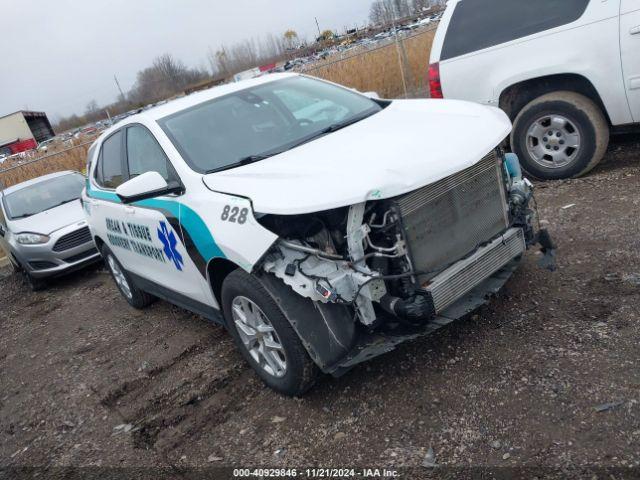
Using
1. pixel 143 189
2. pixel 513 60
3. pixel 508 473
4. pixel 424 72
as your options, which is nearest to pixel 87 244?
pixel 143 189

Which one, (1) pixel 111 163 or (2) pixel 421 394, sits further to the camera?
(1) pixel 111 163

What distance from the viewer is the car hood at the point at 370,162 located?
281 cm

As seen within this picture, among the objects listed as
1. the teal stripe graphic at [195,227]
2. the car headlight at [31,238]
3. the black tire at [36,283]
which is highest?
the teal stripe graphic at [195,227]

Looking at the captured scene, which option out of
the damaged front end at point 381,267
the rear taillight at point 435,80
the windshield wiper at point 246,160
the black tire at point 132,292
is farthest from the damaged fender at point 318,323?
the rear taillight at point 435,80

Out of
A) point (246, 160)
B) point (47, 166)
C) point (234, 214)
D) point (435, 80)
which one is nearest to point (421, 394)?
point (234, 214)

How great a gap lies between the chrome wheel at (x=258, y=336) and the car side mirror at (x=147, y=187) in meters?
0.89

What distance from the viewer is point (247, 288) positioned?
315 centimetres

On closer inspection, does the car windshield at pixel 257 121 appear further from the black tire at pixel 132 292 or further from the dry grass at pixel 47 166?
the dry grass at pixel 47 166

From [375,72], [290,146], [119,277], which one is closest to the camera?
[290,146]

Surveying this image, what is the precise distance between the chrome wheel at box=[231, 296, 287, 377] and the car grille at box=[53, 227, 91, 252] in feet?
17.4

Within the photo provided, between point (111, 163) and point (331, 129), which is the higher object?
point (111, 163)

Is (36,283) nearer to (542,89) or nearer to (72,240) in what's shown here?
(72,240)

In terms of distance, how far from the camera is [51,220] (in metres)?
8.17

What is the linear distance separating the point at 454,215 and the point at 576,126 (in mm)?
3009
